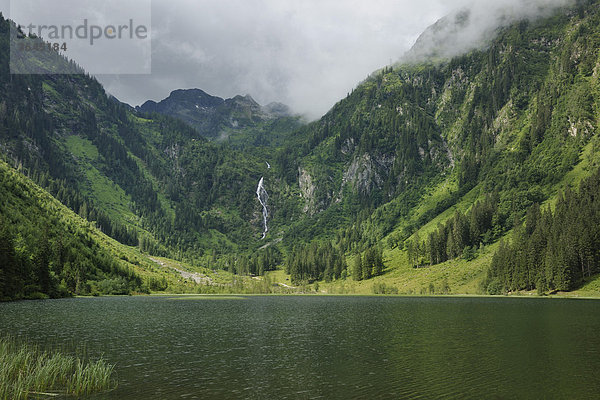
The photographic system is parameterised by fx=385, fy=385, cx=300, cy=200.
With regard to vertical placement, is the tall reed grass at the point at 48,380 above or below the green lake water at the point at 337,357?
above

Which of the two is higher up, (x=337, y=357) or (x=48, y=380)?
(x=48, y=380)

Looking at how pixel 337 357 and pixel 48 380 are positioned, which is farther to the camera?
pixel 337 357

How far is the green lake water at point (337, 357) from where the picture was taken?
30.7 m

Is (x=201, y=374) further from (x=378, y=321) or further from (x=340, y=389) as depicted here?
(x=378, y=321)

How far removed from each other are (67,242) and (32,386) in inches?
6857

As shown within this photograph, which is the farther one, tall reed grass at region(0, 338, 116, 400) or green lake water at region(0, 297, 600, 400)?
green lake water at region(0, 297, 600, 400)

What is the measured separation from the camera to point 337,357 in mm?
44000

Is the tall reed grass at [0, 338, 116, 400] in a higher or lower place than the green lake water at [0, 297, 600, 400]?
higher

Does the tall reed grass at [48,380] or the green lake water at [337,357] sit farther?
the green lake water at [337,357]

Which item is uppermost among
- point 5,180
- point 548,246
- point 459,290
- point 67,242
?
point 5,180

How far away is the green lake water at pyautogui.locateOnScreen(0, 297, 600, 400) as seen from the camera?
3067 centimetres

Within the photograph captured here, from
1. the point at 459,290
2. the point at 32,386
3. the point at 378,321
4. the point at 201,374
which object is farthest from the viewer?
the point at 459,290

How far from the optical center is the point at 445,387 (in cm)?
3156

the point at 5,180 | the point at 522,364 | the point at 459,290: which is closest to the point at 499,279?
the point at 459,290
